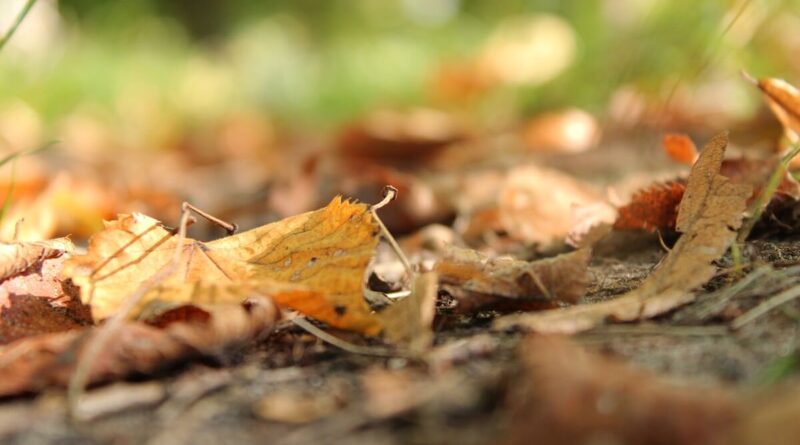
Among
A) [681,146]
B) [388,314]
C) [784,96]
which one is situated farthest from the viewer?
[681,146]

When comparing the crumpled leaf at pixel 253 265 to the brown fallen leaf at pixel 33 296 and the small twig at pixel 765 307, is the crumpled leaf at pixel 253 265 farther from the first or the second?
the small twig at pixel 765 307

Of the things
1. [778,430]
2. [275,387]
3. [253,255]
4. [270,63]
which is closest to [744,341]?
[778,430]

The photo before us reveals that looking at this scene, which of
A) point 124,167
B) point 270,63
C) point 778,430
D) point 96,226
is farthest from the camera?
point 270,63

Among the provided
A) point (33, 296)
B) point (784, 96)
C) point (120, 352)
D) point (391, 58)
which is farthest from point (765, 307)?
point (391, 58)

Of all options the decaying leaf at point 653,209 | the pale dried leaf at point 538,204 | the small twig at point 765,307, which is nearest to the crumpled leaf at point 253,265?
the small twig at point 765,307

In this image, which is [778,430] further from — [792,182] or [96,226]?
[96,226]

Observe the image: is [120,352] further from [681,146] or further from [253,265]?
[681,146]

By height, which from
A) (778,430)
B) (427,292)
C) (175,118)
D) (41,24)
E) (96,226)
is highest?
(41,24)
